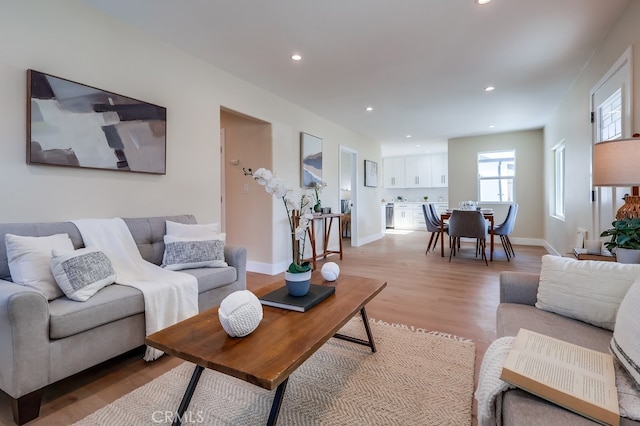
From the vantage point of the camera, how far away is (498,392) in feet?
2.98

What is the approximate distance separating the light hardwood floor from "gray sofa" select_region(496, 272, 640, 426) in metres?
0.50

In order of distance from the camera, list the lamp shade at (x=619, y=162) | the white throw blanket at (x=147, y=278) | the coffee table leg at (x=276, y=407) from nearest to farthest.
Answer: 1. the coffee table leg at (x=276, y=407)
2. the lamp shade at (x=619, y=162)
3. the white throw blanket at (x=147, y=278)

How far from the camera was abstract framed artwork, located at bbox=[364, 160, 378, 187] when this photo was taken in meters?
6.67

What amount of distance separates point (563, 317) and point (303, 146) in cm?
374

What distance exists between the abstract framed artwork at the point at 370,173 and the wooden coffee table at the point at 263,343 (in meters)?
5.30

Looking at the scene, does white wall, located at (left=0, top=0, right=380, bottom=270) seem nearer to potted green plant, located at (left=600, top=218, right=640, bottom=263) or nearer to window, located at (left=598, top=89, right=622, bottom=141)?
potted green plant, located at (left=600, top=218, right=640, bottom=263)

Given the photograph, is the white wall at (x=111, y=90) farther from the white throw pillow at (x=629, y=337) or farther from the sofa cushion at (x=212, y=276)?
the white throw pillow at (x=629, y=337)

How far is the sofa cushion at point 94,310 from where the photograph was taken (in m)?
1.47

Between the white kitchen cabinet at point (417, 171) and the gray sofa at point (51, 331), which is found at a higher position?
the white kitchen cabinet at point (417, 171)

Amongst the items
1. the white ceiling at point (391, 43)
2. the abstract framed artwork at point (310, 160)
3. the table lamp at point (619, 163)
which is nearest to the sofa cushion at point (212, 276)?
the white ceiling at point (391, 43)

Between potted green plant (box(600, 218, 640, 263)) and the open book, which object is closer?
the open book

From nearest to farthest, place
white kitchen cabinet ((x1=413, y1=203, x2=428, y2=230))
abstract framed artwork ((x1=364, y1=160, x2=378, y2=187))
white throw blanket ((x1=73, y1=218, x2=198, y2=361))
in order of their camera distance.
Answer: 1. white throw blanket ((x1=73, y1=218, x2=198, y2=361))
2. abstract framed artwork ((x1=364, y1=160, x2=378, y2=187))
3. white kitchen cabinet ((x1=413, y1=203, x2=428, y2=230))

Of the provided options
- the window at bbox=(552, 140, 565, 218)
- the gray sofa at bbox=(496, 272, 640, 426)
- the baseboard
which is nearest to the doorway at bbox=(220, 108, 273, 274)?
the baseboard

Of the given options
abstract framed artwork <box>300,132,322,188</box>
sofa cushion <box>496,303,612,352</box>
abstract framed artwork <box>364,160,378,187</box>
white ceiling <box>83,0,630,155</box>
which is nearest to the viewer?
sofa cushion <box>496,303,612,352</box>
